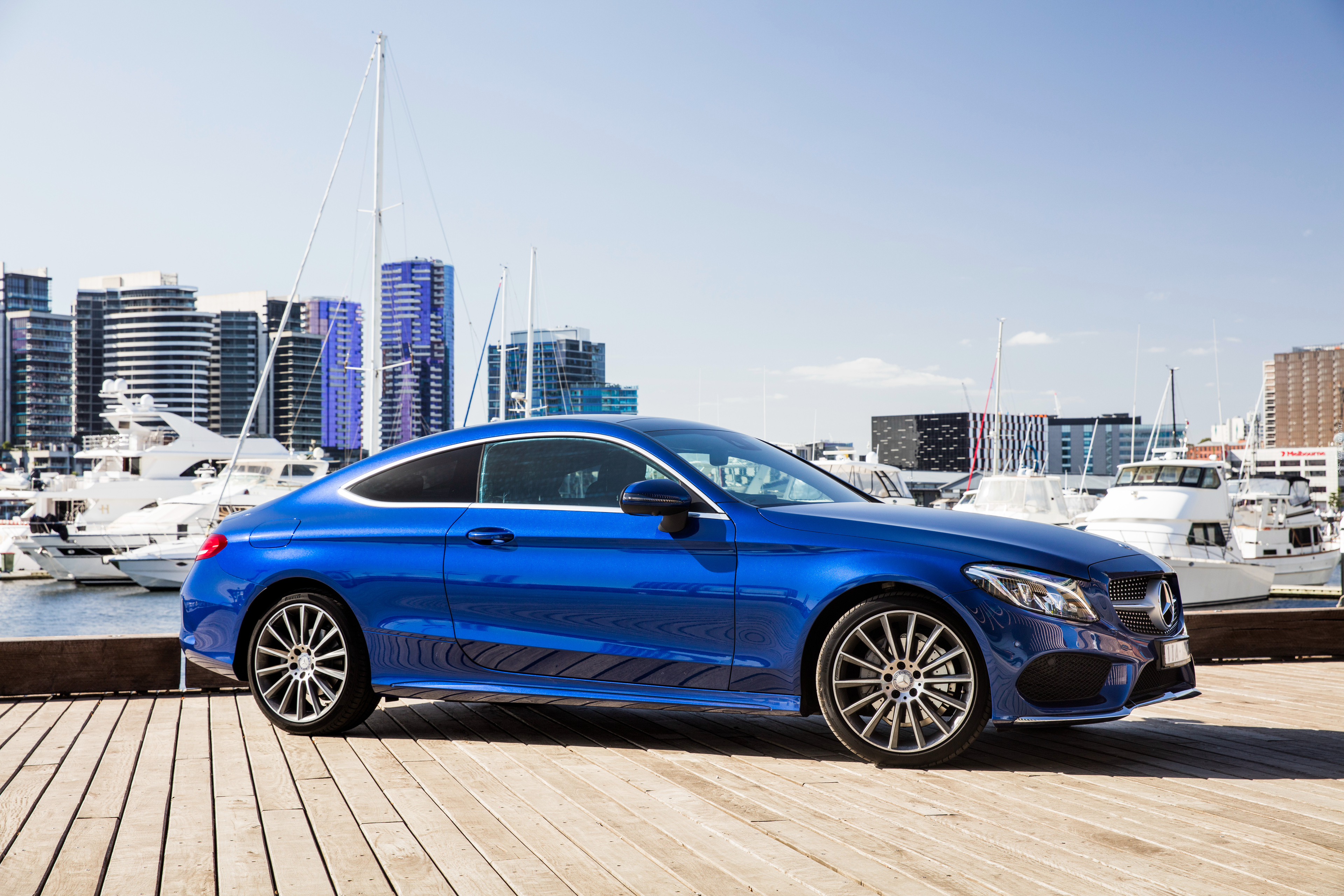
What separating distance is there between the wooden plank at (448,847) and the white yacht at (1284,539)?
33.9m

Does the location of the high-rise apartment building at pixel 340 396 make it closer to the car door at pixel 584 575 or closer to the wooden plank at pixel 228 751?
the wooden plank at pixel 228 751

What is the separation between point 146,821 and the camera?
377 cm

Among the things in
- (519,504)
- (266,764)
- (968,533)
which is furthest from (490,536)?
(968,533)

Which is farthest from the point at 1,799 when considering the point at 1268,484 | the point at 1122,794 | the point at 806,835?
the point at 1268,484

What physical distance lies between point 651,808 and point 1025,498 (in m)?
29.1

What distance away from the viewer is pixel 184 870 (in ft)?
10.5

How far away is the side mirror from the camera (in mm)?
4652

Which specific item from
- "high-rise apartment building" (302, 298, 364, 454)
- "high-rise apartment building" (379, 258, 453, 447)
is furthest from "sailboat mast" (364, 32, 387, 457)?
"high-rise apartment building" (302, 298, 364, 454)

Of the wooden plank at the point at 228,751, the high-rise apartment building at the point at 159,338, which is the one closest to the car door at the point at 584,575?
the wooden plank at the point at 228,751

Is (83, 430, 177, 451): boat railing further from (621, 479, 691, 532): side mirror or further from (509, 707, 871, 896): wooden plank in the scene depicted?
(621, 479, 691, 532): side mirror

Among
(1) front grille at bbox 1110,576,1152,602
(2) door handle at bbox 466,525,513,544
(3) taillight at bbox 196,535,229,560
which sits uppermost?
(2) door handle at bbox 466,525,513,544

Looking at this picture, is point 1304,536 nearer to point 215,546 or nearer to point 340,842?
point 215,546

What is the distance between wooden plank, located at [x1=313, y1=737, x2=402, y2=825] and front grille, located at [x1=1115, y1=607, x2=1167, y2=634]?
2.82 m

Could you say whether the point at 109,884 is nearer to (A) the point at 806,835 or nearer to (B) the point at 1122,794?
(A) the point at 806,835
